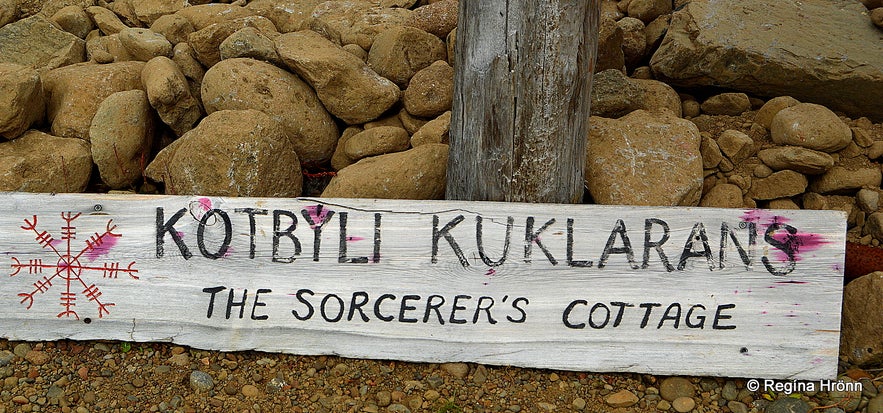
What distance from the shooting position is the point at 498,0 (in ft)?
8.57

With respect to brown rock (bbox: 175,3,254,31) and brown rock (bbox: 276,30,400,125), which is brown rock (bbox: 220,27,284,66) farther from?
brown rock (bbox: 175,3,254,31)

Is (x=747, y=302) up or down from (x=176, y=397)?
up

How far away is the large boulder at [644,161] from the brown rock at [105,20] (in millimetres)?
2743

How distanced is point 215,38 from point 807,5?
2942 mm

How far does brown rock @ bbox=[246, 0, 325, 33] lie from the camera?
418cm

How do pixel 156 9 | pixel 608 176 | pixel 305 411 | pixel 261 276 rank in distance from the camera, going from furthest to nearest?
1. pixel 156 9
2. pixel 608 176
3. pixel 261 276
4. pixel 305 411

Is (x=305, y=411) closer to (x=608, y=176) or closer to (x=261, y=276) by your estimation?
(x=261, y=276)

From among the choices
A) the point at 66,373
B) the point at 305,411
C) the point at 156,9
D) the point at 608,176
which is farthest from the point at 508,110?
the point at 156,9

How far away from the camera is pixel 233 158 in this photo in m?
3.12

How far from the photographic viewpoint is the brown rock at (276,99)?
3461 millimetres

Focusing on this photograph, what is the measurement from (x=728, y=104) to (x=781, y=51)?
0.33 m

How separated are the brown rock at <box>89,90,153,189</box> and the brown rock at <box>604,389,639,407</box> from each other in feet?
7.64

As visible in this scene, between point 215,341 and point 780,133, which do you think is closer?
point 215,341

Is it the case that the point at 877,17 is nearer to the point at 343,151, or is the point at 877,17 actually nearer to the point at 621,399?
the point at 621,399
